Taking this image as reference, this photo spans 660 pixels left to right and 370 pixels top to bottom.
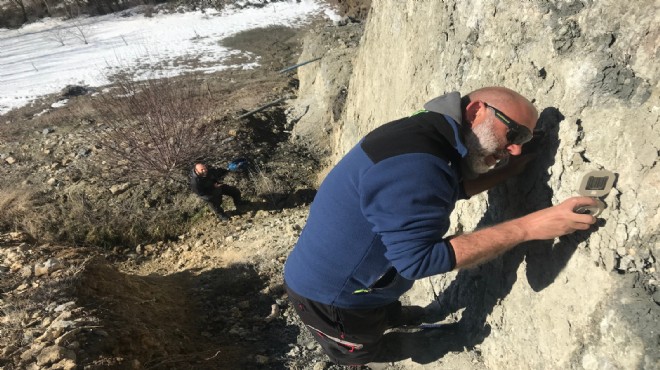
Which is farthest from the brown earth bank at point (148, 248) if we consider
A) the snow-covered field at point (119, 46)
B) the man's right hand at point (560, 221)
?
the snow-covered field at point (119, 46)

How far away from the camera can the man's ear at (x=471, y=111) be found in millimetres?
1953

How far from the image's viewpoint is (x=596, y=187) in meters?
1.92

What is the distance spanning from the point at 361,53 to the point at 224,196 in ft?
9.76

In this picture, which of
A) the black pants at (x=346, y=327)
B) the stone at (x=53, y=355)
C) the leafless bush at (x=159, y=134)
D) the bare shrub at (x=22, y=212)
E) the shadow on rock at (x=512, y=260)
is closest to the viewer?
the shadow on rock at (x=512, y=260)

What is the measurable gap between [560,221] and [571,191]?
274mm

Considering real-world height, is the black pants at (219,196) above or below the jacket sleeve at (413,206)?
below

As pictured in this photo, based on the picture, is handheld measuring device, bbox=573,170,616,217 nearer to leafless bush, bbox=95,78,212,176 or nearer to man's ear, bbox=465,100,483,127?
man's ear, bbox=465,100,483,127

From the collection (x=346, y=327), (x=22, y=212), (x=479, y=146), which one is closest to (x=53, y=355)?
(x=346, y=327)

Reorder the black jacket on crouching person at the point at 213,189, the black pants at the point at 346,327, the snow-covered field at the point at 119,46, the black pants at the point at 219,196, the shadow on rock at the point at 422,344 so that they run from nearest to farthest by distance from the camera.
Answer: the black pants at the point at 346,327 → the shadow on rock at the point at 422,344 → the black jacket on crouching person at the point at 213,189 → the black pants at the point at 219,196 → the snow-covered field at the point at 119,46

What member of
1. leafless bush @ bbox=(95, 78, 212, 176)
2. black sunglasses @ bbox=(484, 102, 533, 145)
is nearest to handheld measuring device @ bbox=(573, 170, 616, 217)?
black sunglasses @ bbox=(484, 102, 533, 145)

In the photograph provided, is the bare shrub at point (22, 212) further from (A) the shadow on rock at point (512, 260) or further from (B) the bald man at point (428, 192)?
(A) the shadow on rock at point (512, 260)

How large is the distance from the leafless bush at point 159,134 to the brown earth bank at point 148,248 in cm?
16

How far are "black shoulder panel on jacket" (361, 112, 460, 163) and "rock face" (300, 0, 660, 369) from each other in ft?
2.18

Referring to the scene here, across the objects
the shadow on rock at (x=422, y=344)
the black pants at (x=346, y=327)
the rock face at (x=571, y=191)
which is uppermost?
the rock face at (x=571, y=191)
